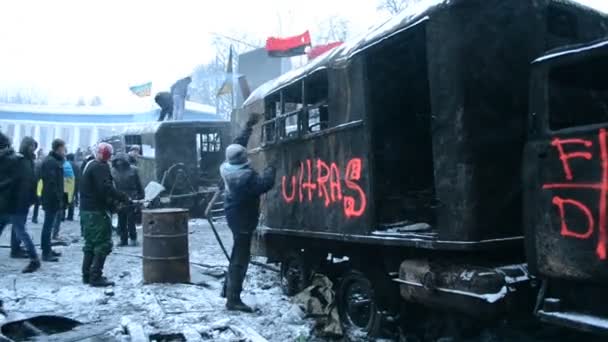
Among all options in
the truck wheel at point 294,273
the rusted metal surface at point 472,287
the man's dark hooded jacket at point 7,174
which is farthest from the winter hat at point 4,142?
the rusted metal surface at point 472,287

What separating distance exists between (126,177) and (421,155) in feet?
23.8

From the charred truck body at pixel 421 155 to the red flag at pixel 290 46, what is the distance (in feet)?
54.2

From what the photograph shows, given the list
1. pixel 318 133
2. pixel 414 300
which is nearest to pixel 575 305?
pixel 414 300

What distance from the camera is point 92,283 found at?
737cm

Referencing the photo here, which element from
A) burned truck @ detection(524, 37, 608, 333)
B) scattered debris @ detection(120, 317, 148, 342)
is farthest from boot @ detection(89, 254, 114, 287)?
burned truck @ detection(524, 37, 608, 333)

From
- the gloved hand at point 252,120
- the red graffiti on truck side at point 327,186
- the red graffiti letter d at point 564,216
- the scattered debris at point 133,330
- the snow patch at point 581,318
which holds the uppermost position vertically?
the gloved hand at point 252,120

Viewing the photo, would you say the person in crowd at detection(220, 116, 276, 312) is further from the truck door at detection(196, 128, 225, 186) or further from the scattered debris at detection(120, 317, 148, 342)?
the truck door at detection(196, 128, 225, 186)

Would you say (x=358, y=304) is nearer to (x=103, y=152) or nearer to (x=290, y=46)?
(x=103, y=152)

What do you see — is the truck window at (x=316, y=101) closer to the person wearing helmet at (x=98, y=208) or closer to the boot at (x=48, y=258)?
the person wearing helmet at (x=98, y=208)

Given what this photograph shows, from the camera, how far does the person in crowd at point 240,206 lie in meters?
6.35

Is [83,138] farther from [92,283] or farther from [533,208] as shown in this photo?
[533,208]

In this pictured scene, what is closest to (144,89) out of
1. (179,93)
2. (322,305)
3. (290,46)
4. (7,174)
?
(179,93)

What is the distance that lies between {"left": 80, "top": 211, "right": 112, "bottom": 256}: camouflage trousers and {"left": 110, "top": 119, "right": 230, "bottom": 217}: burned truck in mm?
7393

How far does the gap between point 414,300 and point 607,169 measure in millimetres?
2006
